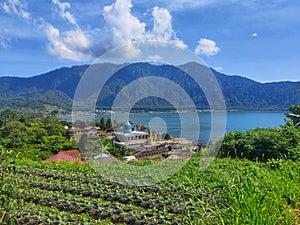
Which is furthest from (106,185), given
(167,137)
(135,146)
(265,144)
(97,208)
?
(265,144)

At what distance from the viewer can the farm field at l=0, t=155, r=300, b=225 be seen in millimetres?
2154

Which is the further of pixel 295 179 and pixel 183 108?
pixel 183 108

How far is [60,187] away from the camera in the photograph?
15.2 feet

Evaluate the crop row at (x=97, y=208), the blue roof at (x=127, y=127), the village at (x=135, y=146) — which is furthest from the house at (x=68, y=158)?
the crop row at (x=97, y=208)

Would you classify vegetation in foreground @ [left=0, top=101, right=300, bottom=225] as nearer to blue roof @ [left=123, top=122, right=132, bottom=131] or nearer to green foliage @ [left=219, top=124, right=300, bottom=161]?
green foliage @ [left=219, top=124, right=300, bottom=161]

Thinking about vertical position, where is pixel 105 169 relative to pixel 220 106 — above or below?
below

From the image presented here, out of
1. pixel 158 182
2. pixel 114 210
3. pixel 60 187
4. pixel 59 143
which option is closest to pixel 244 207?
Result: pixel 114 210

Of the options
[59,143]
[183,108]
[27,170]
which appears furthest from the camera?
[59,143]

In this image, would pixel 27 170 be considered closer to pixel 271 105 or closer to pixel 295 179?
pixel 295 179

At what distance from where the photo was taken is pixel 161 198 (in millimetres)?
3844

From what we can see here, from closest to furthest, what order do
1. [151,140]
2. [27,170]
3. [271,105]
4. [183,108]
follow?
[183,108], [27,170], [151,140], [271,105]

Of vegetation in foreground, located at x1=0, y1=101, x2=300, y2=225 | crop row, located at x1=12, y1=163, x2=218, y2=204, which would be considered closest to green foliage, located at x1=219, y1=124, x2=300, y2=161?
vegetation in foreground, located at x1=0, y1=101, x2=300, y2=225

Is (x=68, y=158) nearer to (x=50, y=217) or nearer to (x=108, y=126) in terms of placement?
(x=108, y=126)

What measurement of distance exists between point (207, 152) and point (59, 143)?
11.8 m
